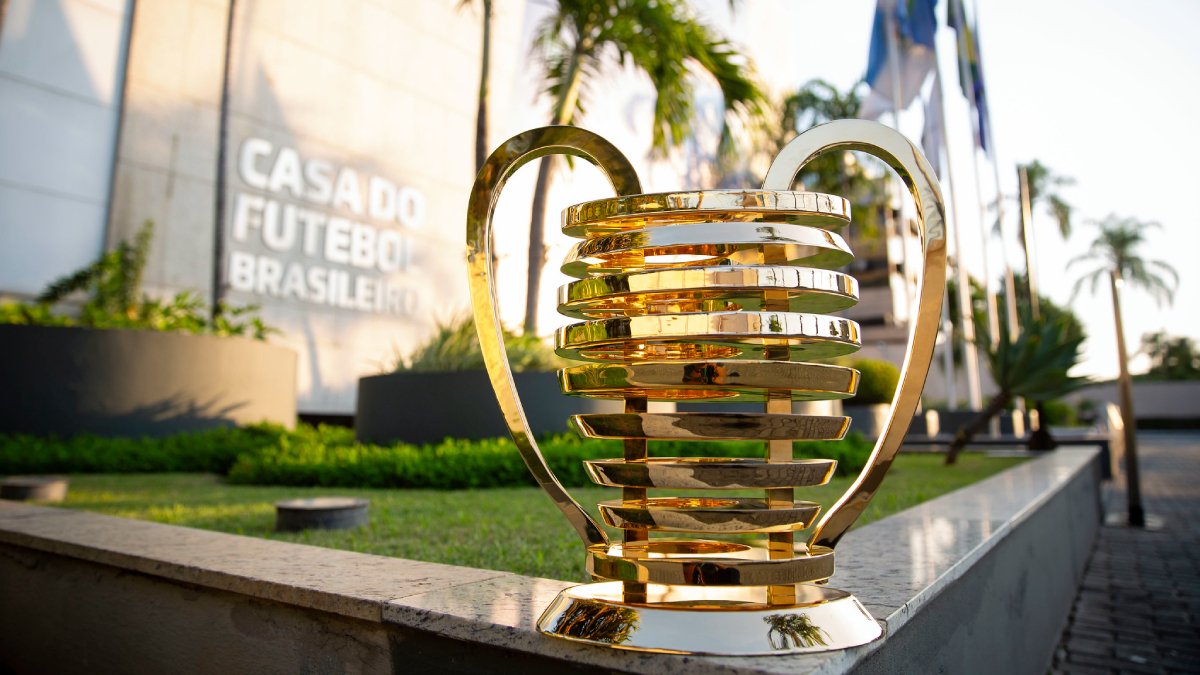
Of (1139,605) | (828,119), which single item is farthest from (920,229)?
(828,119)

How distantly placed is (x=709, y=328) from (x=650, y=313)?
0.48 feet

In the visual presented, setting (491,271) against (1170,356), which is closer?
(491,271)

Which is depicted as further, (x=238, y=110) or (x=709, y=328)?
(x=238, y=110)

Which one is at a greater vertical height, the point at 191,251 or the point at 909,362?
the point at 191,251

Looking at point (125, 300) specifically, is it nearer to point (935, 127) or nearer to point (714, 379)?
point (714, 379)

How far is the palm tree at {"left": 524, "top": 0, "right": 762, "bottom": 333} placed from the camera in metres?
8.40

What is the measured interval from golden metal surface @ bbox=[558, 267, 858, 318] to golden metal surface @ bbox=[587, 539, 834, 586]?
345 millimetres

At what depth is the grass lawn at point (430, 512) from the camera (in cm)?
262

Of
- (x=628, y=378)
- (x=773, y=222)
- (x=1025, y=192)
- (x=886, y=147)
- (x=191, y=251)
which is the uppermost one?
(x=1025, y=192)

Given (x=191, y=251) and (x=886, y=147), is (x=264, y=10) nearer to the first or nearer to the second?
(x=191, y=251)

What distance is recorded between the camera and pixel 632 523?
3.72ft

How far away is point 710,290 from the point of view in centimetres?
106

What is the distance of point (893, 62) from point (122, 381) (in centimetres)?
1224

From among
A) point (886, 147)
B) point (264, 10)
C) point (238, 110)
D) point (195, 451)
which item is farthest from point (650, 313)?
point (264, 10)
